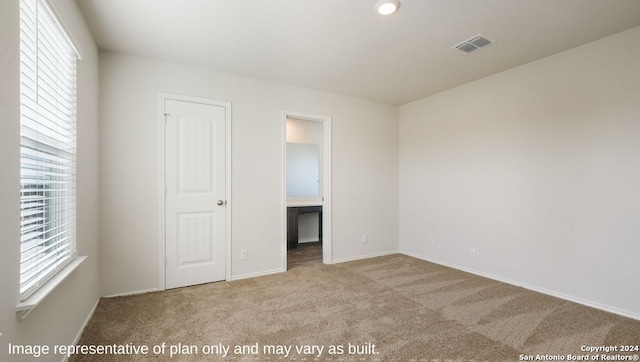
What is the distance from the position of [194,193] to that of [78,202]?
3.77 ft

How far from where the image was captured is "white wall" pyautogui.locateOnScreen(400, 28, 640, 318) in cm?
248

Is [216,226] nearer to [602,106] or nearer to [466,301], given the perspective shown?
[466,301]

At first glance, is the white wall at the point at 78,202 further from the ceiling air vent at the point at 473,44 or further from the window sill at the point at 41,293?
Answer: the ceiling air vent at the point at 473,44

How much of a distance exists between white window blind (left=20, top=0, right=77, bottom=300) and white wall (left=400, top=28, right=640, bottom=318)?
4122 millimetres

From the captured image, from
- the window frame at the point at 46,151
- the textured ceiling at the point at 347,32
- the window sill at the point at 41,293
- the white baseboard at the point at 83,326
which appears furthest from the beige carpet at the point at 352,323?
the textured ceiling at the point at 347,32

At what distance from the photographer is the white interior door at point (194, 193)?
308 centimetres

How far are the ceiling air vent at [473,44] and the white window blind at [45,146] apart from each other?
10.2ft

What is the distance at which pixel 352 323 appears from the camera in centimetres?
232

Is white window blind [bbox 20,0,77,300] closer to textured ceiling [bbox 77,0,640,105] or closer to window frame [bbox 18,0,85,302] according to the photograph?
window frame [bbox 18,0,85,302]

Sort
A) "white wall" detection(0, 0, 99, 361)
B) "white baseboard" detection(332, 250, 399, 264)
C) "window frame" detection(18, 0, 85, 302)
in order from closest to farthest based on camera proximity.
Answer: "white wall" detection(0, 0, 99, 361)
"window frame" detection(18, 0, 85, 302)
"white baseboard" detection(332, 250, 399, 264)

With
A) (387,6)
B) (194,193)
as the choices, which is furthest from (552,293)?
(194,193)

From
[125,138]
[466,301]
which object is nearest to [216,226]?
[125,138]

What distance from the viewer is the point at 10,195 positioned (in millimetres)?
1206

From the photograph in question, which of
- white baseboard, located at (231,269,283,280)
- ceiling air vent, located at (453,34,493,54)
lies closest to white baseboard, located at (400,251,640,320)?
white baseboard, located at (231,269,283,280)
